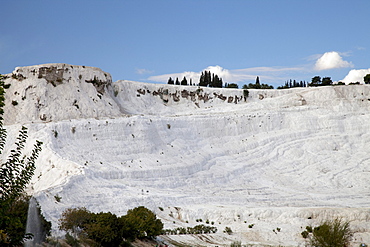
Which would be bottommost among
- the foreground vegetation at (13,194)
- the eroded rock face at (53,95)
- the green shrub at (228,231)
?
the green shrub at (228,231)

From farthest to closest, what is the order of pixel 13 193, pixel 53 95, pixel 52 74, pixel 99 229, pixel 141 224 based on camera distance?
1. pixel 52 74
2. pixel 53 95
3. pixel 141 224
4. pixel 99 229
5. pixel 13 193

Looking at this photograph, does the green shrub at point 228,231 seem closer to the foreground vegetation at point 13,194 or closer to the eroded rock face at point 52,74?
the foreground vegetation at point 13,194

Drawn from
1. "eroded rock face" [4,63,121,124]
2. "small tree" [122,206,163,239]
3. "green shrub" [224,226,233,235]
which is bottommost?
"green shrub" [224,226,233,235]

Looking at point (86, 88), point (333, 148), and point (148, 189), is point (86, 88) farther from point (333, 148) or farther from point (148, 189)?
point (333, 148)

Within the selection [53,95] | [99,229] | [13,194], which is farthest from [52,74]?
[13,194]

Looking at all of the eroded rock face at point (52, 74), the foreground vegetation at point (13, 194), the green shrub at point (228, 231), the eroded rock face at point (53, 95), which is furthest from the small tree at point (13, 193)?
the eroded rock face at point (52, 74)

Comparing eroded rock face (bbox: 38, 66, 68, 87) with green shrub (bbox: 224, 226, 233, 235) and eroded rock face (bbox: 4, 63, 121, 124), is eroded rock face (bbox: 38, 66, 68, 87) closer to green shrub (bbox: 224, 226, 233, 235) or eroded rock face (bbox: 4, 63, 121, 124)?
eroded rock face (bbox: 4, 63, 121, 124)

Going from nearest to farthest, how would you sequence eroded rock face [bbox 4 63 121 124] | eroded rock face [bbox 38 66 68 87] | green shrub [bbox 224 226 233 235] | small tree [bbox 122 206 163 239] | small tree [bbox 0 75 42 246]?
small tree [bbox 0 75 42 246]
small tree [bbox 122 206 163 239]
green shrub [bbox 224 226 233 235]
eroded rock face [bbox 4 63 121 124]
eroded rock face [bbox 38 66 68 87]

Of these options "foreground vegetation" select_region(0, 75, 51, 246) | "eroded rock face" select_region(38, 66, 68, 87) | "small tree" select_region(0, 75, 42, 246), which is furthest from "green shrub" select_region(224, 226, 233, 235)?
"eroded rock face" select_region(38, 66, 68, 87)

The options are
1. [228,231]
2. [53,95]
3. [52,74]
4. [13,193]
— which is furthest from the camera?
[52,74]

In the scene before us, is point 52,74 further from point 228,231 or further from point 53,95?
point 228,231

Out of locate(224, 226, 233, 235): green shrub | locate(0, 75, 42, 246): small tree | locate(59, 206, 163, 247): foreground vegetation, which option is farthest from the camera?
locate(224, 226, 233, 235): green shrub

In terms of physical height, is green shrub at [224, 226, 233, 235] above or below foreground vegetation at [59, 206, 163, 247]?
below

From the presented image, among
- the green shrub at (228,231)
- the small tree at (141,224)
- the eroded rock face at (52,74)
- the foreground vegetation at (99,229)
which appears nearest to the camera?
the foreground vegetation at (99,229)
